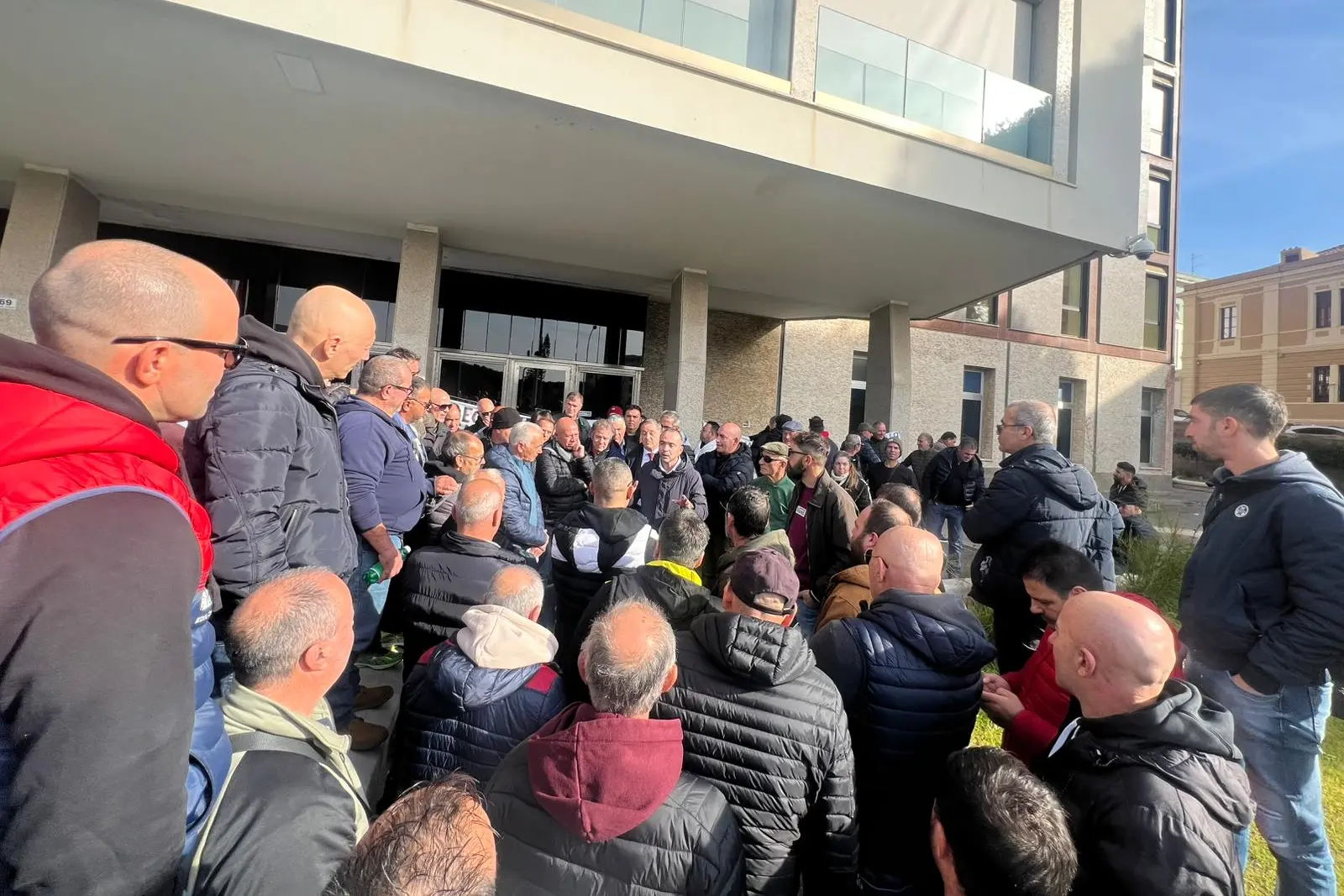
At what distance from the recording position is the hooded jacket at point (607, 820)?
4.39 ft

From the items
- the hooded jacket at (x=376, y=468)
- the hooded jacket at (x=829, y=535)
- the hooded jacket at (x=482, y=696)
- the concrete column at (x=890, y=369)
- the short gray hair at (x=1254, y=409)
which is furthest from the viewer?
the concrete column at (x=890, y=369)

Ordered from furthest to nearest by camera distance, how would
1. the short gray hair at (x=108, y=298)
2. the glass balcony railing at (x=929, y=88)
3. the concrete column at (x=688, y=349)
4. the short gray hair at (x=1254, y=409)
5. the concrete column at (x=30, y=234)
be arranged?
the concrete column at (x=688, y=349)
the concrete column at (x=30, y=234)
the glass balcony railing at (x=929, y=88)
the short gray hair at (x=1254, y=409)
the short gray hair at (x=108, y=298)

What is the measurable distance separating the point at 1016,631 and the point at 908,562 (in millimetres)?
1752

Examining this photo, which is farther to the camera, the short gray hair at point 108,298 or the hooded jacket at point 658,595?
the hooded jacket at point 658,595

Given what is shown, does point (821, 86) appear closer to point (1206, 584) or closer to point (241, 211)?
point (1206, 584)

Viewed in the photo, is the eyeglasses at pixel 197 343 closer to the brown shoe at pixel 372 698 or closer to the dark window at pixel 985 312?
the brown shoe at pixel 372 698

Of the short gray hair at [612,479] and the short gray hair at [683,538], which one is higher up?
the short gray hair at [612,479]

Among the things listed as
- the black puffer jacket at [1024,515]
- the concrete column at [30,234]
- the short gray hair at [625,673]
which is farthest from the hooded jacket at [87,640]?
the concrete column at [30,234]

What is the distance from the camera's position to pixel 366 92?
19.6 feet

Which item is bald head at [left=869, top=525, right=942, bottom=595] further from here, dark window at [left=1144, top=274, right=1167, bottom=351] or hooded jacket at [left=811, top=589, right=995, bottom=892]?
dark window at [left=1144, top=274, right=1167, bottom=351]

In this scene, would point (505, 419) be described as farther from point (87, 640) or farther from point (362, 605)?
point (87, 640)

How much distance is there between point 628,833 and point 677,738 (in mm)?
225

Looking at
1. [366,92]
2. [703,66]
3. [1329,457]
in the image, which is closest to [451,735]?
[366,92]

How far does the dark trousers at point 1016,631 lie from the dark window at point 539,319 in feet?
33.4
